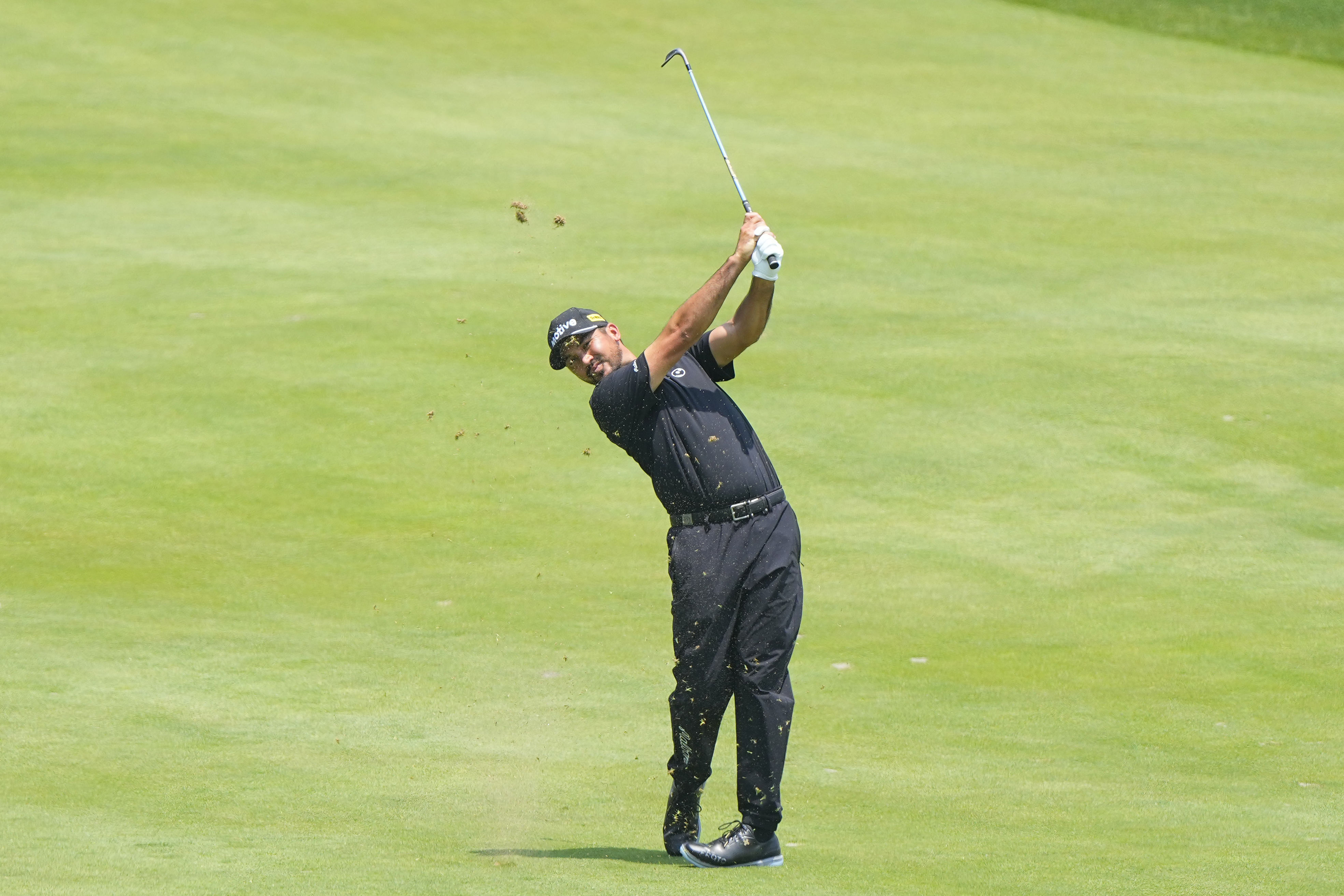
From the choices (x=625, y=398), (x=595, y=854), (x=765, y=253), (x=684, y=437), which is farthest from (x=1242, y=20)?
(x=595, y=854)

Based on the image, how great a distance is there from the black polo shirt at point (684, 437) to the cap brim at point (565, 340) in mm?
220

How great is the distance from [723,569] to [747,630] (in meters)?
0.27

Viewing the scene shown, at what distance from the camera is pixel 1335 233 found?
2111 cm

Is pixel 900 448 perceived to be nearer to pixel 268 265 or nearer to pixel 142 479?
pixel 142 479

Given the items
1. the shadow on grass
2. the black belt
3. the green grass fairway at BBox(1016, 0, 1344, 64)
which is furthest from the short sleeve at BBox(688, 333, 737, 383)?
the green grass fairway at BBox(1016, 0, 1344, 64)

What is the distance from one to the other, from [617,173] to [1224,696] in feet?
45.2

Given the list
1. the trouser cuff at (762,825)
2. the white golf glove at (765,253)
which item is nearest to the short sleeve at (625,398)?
the white golf glove at (765,253)

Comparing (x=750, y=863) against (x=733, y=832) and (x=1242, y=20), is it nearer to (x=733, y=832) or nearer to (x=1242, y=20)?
(x=733, y=832)

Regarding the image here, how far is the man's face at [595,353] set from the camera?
7797 mm

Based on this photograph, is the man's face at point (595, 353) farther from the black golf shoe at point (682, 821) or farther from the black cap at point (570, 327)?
the black golf shoe at point (682, 821)

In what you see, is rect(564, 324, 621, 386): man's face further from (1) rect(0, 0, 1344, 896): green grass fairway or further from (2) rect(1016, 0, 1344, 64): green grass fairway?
(2) rect(1016, 0, 1344, 64): green grass fairway

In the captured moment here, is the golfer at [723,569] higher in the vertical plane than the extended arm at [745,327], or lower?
lower

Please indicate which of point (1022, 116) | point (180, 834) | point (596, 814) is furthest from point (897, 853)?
point (1022, 116)

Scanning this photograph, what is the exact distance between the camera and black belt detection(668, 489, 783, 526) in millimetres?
7547
